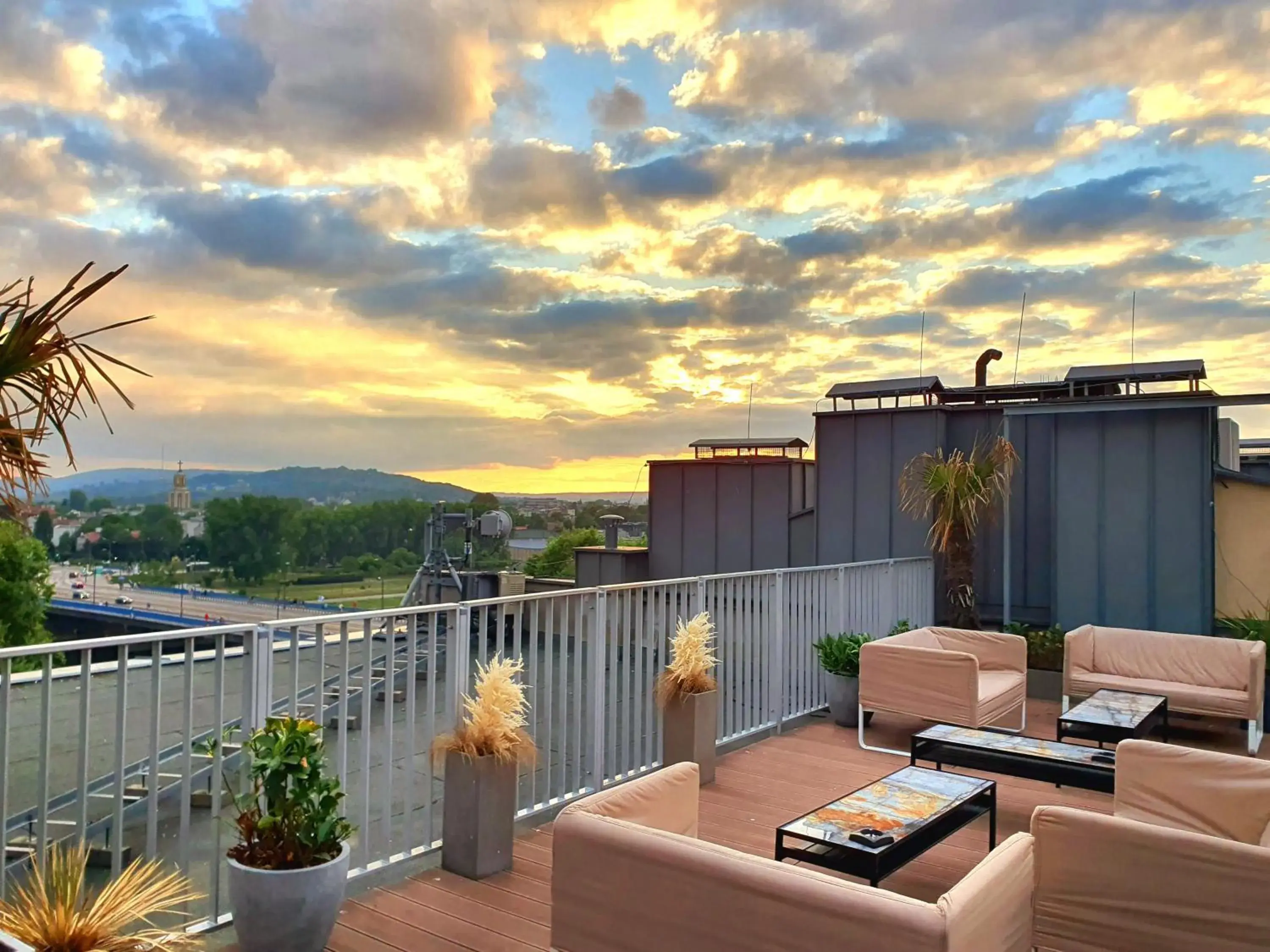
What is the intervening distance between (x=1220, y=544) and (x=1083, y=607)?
4.09ft

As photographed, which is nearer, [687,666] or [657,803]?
[657,803]

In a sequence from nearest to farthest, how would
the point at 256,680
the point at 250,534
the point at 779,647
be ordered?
the point at 256,680 < the point at 779,647 < the point at 250,534

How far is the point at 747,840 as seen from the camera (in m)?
3.98

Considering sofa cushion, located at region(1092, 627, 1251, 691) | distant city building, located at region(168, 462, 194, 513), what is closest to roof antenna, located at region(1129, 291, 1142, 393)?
sofa cushion, located at region(1092, 627, 1251, 691)

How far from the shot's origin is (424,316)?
20750 millimetres

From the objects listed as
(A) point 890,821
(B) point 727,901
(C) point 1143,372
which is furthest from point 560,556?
(B) point 727,901

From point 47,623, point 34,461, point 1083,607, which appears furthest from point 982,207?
point 47,623

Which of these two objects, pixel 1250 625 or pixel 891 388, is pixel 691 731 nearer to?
pixel 1250 625

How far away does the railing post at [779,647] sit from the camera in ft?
19.6

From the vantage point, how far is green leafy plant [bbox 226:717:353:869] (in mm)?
2734

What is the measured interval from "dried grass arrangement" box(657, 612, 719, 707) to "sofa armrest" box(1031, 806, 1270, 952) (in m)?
2.28

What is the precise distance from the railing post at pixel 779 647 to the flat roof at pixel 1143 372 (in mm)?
4816

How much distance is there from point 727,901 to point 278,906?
58.2 inches

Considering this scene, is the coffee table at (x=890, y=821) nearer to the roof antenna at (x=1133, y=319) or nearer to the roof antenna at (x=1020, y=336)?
the roof antenna at (x=1020, y=336)
